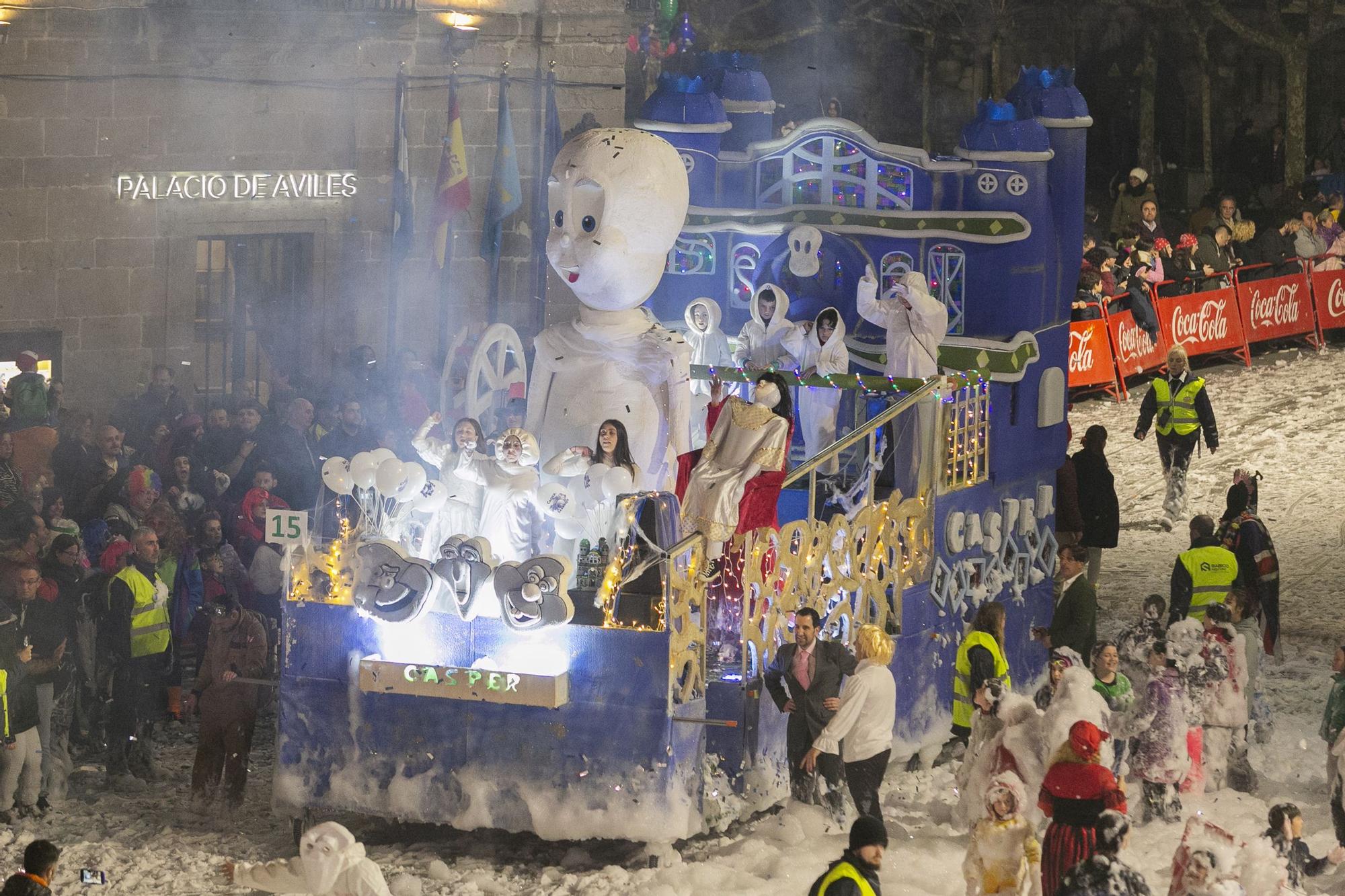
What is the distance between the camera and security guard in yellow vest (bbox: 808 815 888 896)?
7.46 meters

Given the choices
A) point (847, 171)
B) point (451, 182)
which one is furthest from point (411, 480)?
point (451, 182)

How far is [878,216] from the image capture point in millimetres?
13516

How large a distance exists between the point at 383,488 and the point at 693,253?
433 centimetres

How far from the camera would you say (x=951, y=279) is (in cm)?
1349

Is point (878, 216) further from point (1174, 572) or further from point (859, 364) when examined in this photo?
point (1174, 572)

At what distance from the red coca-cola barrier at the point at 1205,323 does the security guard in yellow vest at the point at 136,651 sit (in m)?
11.9

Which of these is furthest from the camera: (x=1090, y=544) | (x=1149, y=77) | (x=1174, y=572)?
(x=1149, y=77)

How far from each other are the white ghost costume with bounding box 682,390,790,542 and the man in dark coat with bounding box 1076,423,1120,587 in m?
4.14

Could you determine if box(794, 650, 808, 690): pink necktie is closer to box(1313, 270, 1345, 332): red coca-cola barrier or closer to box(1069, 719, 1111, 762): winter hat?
box(1069, 719, 1111, 762): winter hat

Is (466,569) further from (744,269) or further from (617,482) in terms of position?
(744,269)

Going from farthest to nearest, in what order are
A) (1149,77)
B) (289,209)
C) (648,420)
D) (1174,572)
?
(1149,77) → (289,209) → (1174,572) → (648,420)

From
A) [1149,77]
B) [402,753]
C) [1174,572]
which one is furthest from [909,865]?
[1149,77]

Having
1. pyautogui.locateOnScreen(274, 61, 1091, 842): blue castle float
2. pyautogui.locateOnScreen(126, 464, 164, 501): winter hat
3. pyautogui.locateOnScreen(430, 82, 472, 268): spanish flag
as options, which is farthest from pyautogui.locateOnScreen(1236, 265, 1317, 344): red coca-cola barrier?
pyautogui.locateOnScreen(126, 464, 164, 501): winter hat

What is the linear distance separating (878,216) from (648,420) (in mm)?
3106
